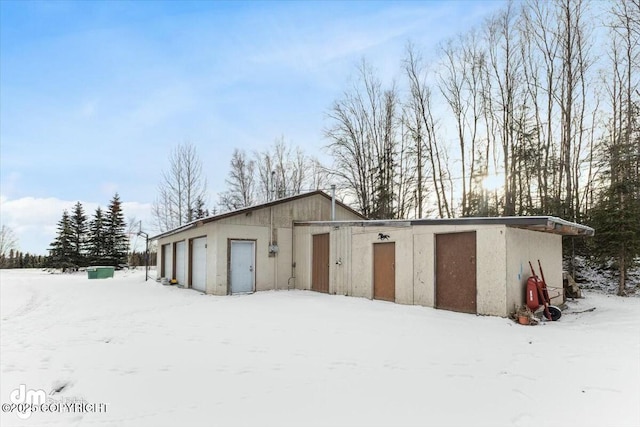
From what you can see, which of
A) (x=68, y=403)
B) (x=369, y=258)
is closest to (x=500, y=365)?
(x=68, y=403)

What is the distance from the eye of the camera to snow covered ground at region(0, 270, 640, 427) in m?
3.29

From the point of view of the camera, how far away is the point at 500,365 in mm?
4641

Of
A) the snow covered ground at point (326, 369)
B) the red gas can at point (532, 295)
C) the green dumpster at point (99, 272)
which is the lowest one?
the green dumpster at point (99, 272)

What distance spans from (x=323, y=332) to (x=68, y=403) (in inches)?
156

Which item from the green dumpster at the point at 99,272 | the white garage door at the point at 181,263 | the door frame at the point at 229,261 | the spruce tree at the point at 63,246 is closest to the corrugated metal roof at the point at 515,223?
the door frame at the point at 229,261

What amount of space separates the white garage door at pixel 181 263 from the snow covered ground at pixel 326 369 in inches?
274

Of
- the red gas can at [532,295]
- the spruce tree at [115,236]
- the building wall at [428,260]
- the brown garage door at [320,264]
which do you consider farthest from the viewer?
the spruce tree at [115,236]

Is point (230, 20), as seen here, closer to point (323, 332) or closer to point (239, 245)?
point (239, 245)

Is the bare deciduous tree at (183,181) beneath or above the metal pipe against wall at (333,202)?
above

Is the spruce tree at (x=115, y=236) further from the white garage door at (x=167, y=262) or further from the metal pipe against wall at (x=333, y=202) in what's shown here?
the metal pipe against wall at (x=333, y=202)

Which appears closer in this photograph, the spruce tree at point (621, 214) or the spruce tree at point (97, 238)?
the spruce tree at point (621, 214)

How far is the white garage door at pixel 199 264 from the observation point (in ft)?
42.8

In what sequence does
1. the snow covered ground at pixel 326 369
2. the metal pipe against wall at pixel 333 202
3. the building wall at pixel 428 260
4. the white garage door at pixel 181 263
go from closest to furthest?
the snow covered ground at pixel 326 369 → the building wall at pixel 428 260 → the metal pipe against wall at pixel 333 202 → the white garage door at pixel 181 263

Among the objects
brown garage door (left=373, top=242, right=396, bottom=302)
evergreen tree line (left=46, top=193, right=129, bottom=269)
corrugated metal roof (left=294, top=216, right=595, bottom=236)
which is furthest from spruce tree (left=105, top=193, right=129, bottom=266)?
brown garage door (left=373, top=242, right=396, bottom=302)
